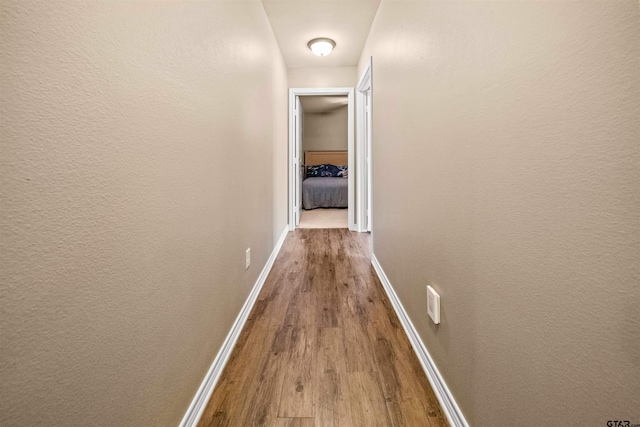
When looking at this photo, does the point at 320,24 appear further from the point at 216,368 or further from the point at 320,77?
the point at 216,368

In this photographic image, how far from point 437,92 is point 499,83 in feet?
1.62

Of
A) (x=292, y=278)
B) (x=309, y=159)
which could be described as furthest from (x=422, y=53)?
(x=309, y=159)

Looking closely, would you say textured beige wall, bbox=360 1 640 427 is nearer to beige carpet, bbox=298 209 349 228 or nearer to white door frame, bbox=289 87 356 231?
white door frame, bbox=289 87 356 231

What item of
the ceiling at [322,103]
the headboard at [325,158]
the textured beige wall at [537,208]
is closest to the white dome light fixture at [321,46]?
the textured beige wall at [537,208]

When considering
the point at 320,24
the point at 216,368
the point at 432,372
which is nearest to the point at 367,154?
the point at 320,24

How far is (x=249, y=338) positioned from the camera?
1.73 metres

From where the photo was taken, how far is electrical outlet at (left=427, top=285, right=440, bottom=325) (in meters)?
1.29

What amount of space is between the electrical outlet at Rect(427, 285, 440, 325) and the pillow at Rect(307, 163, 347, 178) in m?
6.45

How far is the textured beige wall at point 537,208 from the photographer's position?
513 millimetres

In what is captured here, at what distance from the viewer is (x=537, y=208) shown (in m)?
0.69

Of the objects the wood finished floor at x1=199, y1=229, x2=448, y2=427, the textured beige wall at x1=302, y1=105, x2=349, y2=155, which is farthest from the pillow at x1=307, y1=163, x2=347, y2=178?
the wood finished floor at x1=199, y1=229, x2=448, y2=427

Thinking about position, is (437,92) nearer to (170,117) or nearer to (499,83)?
(499,83)

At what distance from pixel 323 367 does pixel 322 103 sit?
21.6 ft

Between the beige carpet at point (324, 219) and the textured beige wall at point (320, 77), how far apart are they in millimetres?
2023
